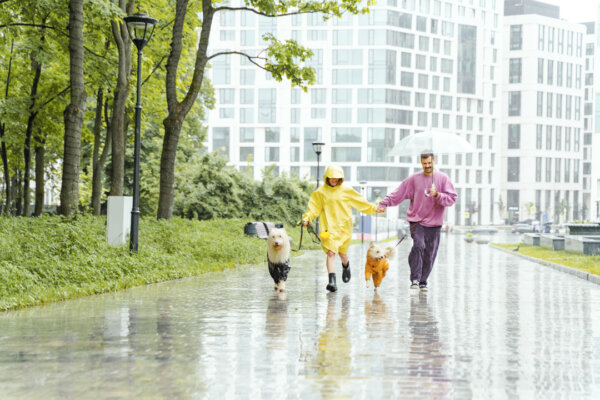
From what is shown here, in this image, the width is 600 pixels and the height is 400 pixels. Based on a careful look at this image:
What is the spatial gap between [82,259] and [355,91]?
9055 cm

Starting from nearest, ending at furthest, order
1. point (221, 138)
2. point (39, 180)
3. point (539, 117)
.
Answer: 1. point (39, 180)
2. point (221, 138)
3. point (539, 117)

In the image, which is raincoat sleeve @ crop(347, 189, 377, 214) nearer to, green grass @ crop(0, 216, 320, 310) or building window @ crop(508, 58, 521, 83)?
green grass @ crop(0, 216, 320, 310)

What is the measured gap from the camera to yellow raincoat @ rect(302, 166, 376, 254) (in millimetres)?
11945

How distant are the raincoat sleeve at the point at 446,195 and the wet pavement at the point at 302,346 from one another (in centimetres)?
144

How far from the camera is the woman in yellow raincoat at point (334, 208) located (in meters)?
11.9

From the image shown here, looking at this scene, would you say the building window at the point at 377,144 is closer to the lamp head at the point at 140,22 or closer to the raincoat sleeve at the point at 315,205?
the lamp head at the point at 140,22

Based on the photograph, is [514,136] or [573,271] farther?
[514,136]

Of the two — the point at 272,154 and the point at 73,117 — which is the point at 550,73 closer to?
the point at 272,154

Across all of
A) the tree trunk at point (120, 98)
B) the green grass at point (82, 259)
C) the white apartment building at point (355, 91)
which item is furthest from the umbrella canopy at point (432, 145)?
the white apartment building at point (355, 91)

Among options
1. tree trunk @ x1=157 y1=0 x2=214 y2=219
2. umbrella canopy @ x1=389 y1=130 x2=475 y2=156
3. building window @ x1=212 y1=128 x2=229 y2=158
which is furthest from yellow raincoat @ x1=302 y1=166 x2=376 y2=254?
building window @ x1=212 y1=128 x2=229 y2=158

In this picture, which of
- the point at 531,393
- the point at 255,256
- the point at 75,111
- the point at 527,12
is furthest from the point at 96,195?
the point at 527,12

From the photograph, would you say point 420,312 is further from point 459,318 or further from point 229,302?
point 229,302

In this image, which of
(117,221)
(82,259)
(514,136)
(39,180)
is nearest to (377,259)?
(82,259)

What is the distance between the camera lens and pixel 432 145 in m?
13.7
